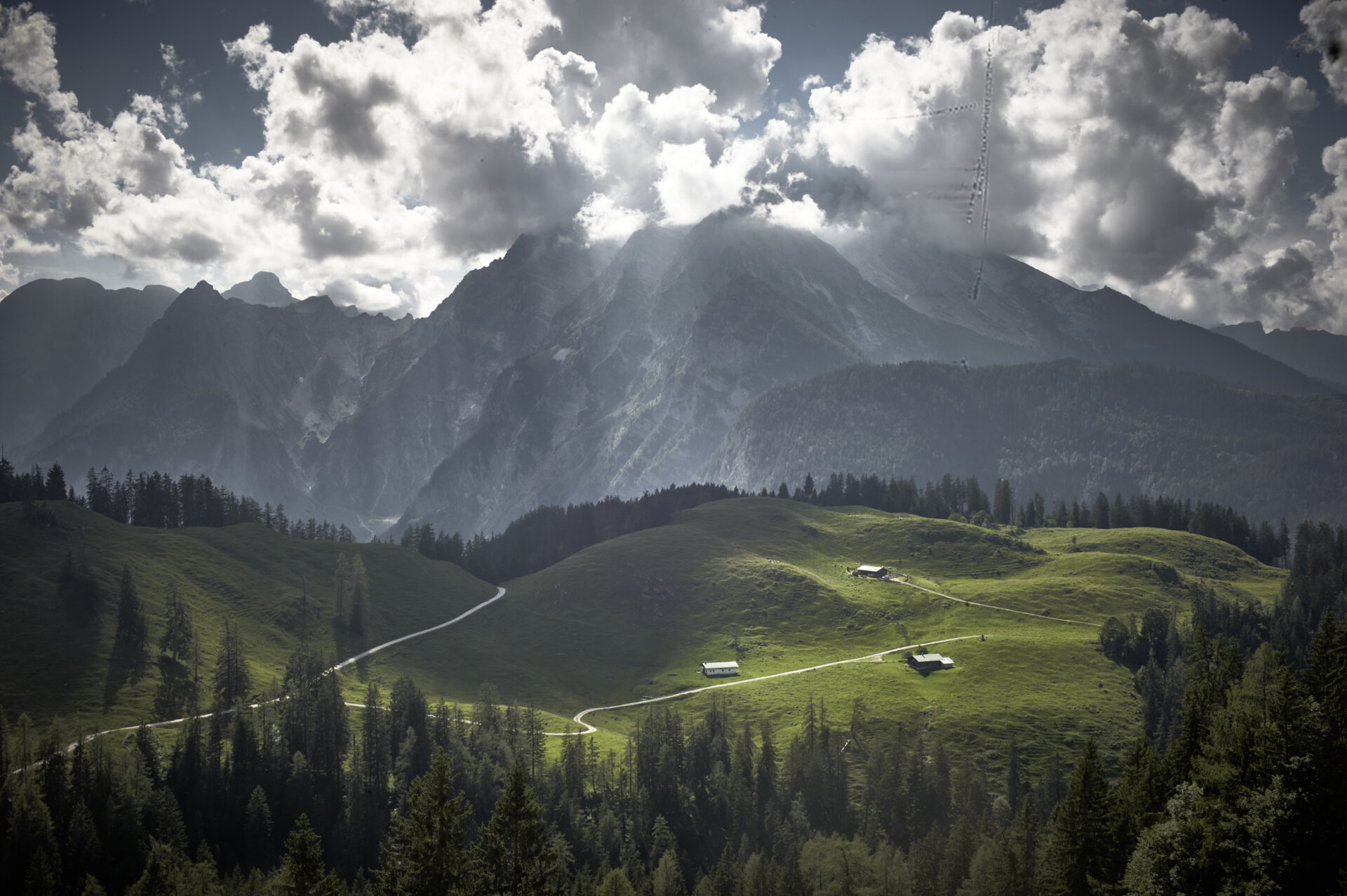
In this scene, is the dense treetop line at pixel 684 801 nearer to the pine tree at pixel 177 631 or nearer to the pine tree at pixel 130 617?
the pine tree at pixel 177 631

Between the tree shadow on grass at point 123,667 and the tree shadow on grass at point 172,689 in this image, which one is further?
the tree shadow on grass at point 123,667

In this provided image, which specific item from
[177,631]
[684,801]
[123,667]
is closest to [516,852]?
[684,801]

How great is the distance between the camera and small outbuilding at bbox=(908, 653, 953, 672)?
620 ft

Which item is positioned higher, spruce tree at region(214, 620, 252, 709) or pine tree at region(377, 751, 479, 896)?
pine tree at region(377, 751, 479, 896)

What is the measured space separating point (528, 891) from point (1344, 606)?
203615mm

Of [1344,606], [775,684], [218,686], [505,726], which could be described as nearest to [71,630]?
[218,686]

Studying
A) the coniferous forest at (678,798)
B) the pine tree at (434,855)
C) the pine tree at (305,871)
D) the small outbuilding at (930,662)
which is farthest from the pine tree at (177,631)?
the small outbuilding at (930,662)

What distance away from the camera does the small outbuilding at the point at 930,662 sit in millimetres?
188875

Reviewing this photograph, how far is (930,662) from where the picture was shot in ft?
621

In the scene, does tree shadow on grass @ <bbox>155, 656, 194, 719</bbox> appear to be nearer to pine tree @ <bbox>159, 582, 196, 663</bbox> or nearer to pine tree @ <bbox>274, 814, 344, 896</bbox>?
pine tree @ <bbox>159, 582, 196, 663</bbox>

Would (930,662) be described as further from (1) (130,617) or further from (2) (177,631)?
(1) (130,617)

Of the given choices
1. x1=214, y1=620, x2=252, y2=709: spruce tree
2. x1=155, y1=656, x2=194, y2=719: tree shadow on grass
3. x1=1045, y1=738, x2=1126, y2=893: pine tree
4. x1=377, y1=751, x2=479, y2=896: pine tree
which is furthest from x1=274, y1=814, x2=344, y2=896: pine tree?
x1=155, y1=656, x2=194, y2=719: tree shadow on grass

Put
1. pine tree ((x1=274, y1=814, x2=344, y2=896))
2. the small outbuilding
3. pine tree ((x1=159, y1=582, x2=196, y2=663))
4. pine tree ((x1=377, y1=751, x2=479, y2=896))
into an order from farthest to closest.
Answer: the small outbuilding, pine tree ((x1=159, y1=582, x2=196, y2=663)), pine tree ((x1=377, y1=751, x2=479, y2=896)), pine tree ((x1=274, y1=814, x2=344, y2=896))

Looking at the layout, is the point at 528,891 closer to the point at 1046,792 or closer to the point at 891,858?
the point at 891,858
